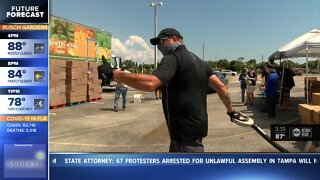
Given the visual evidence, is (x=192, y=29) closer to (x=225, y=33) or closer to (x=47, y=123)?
(x=225, y=33)

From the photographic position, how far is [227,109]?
2934mm

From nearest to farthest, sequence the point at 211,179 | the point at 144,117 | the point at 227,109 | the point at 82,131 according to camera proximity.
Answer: the point at 211,179 → the point at 227,109 → the point at 144,117 → the point at 82,131

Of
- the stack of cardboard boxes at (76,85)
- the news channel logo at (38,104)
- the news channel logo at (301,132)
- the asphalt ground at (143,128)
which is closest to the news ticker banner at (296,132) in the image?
the news channel logo at (301,132)

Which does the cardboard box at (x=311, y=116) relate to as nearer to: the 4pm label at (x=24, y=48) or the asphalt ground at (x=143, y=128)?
the asphalt ground at (x=143, y=128)

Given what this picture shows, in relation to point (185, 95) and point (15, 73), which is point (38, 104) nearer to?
point (15, 73)

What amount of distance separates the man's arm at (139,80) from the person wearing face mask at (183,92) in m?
0.10

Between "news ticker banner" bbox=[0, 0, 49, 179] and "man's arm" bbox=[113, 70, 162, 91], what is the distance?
598 millimetres

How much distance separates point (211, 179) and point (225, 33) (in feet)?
3.86

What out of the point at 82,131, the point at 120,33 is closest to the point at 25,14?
the point at 120,33

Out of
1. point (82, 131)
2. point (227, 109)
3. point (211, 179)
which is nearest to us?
point (211, 179)

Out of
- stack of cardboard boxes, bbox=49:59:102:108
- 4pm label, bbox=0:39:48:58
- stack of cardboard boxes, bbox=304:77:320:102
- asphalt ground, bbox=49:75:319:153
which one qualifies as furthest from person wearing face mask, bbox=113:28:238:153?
stack of cardboard boxes, bbox=304:77:320:102

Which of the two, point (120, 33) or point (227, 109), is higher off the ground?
point (120, 33)

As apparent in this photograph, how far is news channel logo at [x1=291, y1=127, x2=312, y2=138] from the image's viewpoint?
9.10 feet

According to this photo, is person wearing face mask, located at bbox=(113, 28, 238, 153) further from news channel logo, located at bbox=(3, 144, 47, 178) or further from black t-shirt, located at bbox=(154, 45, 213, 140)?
news channel logo, located at bbox=(3, 144, 47, 178)
